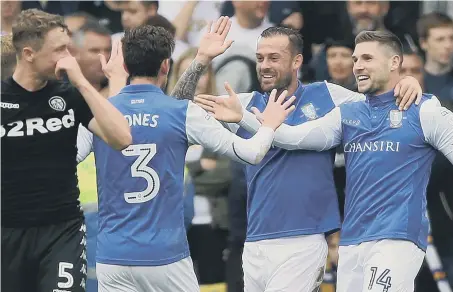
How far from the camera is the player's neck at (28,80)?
27.2ft

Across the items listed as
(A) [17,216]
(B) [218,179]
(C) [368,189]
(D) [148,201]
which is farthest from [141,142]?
(B) [218,179]

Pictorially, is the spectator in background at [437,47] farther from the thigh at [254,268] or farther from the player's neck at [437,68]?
the thigh at [254,268]

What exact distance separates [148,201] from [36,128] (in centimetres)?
89

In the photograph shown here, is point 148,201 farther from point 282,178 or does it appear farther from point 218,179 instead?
point 218,179

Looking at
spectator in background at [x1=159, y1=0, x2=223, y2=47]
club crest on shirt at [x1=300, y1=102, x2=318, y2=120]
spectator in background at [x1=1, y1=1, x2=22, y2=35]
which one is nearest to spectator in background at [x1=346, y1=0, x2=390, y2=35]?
spectator in background at [x1=159, y1=0, x2=223, y2=47]

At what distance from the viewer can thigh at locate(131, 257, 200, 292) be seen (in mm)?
8398

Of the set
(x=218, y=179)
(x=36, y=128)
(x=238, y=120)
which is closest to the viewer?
(x=36, y=128)

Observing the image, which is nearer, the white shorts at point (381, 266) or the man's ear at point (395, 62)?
the white shorts at point (381, 266)

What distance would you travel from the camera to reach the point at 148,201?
8.37 m

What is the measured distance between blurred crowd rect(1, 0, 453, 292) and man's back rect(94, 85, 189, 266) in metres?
2.38

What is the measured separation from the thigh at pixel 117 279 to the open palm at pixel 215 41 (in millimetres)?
1821

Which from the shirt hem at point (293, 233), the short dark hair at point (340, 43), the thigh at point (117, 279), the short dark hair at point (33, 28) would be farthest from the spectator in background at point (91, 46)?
the thigh at point (117, 279)

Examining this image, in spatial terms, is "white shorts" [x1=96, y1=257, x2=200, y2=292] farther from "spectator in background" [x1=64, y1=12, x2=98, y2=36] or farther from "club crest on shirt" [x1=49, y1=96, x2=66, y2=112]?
"spectator in background" [x1=64, y1=12, x2=98, y2=36]

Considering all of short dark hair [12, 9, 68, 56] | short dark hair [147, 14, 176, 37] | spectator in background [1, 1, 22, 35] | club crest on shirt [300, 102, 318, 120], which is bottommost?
club crest on shirt [300, 102, 318, 120]
